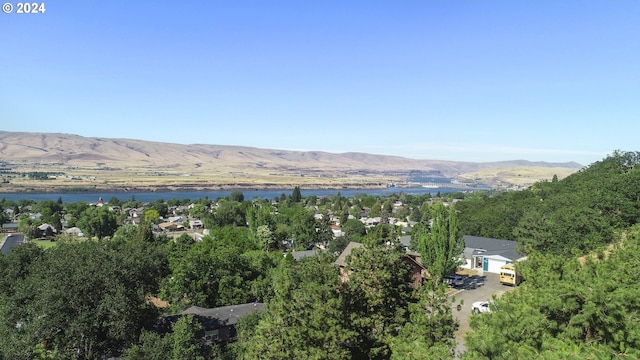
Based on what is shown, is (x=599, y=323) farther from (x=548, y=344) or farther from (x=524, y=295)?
(x=548, y=344)

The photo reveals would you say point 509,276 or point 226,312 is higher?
point 509,276

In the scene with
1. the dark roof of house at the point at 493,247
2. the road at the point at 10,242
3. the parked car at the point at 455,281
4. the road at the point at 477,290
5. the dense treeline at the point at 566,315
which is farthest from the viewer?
the road at the point at 10,242

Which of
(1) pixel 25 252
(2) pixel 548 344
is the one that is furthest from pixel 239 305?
(2) pixel 548 344

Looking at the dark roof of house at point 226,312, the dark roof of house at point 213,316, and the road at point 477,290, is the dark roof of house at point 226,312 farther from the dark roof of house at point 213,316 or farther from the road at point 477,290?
the road at point 477,290

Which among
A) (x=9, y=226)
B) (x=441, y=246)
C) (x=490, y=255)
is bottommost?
(x=9, y=226)

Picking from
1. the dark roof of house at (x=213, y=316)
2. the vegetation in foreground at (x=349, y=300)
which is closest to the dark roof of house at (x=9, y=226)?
the vegetation in foreground at (x=349, y=300)

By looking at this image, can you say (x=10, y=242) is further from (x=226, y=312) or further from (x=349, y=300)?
(x=349, y=300)

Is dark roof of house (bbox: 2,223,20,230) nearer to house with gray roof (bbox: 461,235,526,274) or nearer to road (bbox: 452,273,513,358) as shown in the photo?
house with gray roof (bbox: 461,235,526,274)

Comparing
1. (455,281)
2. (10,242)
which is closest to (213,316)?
(455,281)
